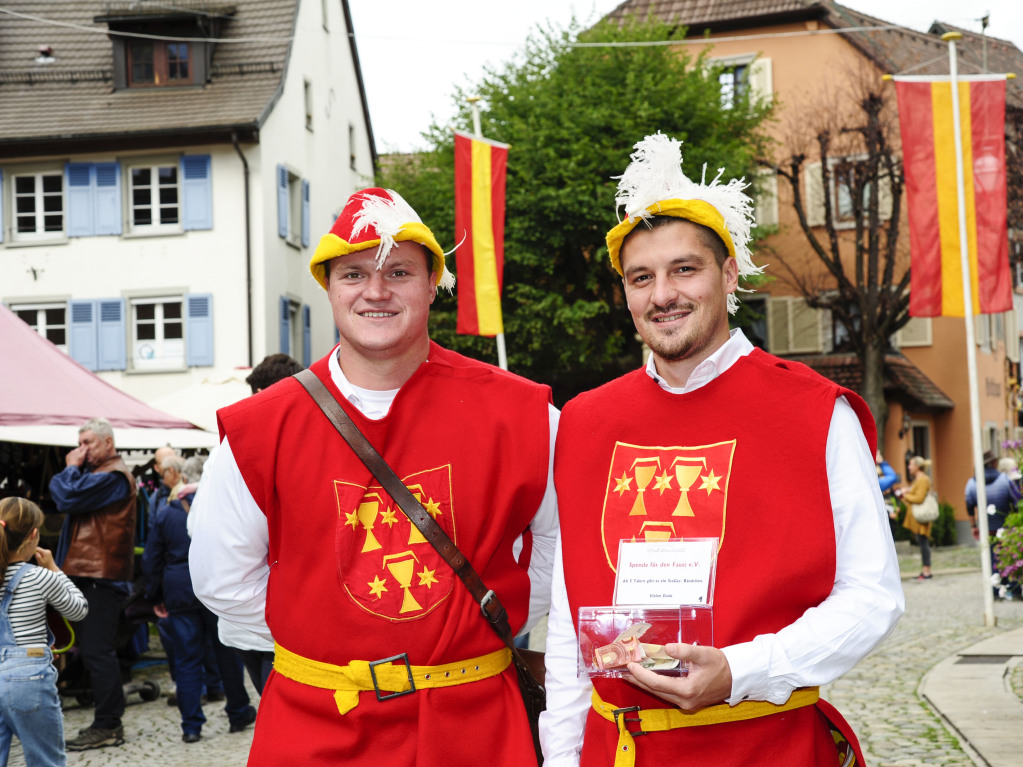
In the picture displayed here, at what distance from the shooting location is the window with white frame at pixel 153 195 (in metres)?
25.5

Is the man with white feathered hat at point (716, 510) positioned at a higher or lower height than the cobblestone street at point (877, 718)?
higher

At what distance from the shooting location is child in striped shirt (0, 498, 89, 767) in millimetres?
5824

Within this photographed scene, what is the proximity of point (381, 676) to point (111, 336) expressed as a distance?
23.5m

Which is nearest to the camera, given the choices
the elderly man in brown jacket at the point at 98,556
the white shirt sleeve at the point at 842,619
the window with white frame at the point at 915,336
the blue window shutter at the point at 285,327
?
the white shirt sleeve at the point at 842,619

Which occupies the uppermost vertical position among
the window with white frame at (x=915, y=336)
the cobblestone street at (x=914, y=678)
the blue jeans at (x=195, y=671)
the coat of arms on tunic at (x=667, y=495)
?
the window with white frame at (x=915, y=336)

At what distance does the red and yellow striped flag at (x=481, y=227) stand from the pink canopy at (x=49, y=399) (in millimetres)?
3765

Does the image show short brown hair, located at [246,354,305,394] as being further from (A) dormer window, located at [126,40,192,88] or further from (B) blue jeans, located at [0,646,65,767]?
(A) dormer window, located at [126,40,192,88]

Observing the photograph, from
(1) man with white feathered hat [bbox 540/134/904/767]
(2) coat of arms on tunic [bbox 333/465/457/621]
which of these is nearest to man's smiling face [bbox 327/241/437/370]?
(2) coat of arms on tunic [bbox 333/465/457/621]

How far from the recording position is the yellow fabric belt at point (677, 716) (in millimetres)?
2588

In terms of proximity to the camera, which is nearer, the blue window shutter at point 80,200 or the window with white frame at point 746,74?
the blue window shutter at point 80,200

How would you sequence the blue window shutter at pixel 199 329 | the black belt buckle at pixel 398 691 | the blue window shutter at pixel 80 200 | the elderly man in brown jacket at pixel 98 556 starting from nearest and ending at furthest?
the black belt buckle at pixel 398 691, the elderly man in brown jacket at pixel 98 556, the blue window shutter at pixel 199 329, the blue window shutter at pixel 80 200

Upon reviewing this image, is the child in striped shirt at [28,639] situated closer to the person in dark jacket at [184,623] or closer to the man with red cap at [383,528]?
the person in dark jacket at [184,623]

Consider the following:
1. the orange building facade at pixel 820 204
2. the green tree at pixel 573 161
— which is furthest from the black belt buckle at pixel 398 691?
the orange building facade at pixel 820 204

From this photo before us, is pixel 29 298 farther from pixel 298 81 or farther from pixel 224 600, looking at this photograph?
pixel 224 600
